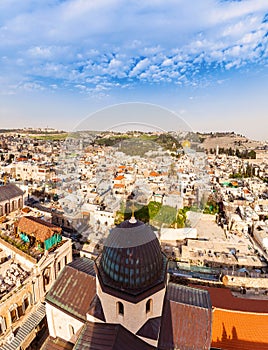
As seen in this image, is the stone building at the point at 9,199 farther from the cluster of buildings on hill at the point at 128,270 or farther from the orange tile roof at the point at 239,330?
the orange tile roof at the point at 239,330

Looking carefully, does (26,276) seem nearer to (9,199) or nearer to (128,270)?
(128,270)

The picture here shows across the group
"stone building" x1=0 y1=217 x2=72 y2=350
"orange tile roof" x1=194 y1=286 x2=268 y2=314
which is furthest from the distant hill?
"stone building" x1=0 y1=217 x2=72 y2=350

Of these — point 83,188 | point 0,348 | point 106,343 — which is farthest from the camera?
point 83,188

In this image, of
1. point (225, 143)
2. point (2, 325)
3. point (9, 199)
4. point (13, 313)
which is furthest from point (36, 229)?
point (225, 143)

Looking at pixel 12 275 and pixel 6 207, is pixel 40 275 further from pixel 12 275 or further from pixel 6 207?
pixel 6 207

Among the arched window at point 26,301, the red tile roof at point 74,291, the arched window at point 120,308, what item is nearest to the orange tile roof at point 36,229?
the arched window at point 26,301

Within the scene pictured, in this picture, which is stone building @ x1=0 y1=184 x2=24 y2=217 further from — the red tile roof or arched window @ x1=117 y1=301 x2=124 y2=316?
arched window @ x1=117 y1=301 x2=124 y2=316

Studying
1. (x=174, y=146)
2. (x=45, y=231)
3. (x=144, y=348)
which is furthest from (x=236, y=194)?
(x=144, y=348)
